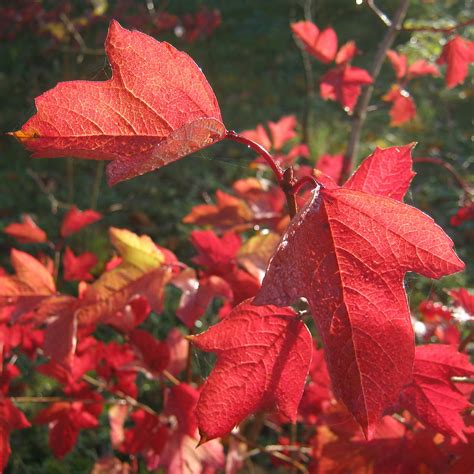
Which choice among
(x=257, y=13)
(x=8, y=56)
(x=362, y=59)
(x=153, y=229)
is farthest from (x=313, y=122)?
(x=8, y=56)

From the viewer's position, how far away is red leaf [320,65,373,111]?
155 centimetres

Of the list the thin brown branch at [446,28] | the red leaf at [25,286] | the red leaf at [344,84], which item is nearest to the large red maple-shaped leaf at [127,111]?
the red leaf at [25,286]

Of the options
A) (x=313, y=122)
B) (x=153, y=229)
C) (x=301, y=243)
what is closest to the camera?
(x=301, y=243)

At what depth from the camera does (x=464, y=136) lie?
4234 mm

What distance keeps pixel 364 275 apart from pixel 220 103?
13.8 ft

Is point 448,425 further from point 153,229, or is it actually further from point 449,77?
point 153,229

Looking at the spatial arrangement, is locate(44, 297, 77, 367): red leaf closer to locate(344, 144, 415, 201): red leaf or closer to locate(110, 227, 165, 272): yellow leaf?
locate(110, 227, 165, 272): yellow leaf

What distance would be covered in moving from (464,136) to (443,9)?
7.70ft

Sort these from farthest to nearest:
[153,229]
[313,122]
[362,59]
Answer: [362,59], [313,122], [153,229]

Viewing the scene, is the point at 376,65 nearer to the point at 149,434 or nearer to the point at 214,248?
the point at 214,248

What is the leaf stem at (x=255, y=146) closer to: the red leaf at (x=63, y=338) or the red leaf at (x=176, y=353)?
the red leaf at (x=63, y=338)

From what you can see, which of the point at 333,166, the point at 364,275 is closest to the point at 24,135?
the point at 364,275

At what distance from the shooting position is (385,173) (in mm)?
638

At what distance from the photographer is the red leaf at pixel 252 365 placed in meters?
0.59
